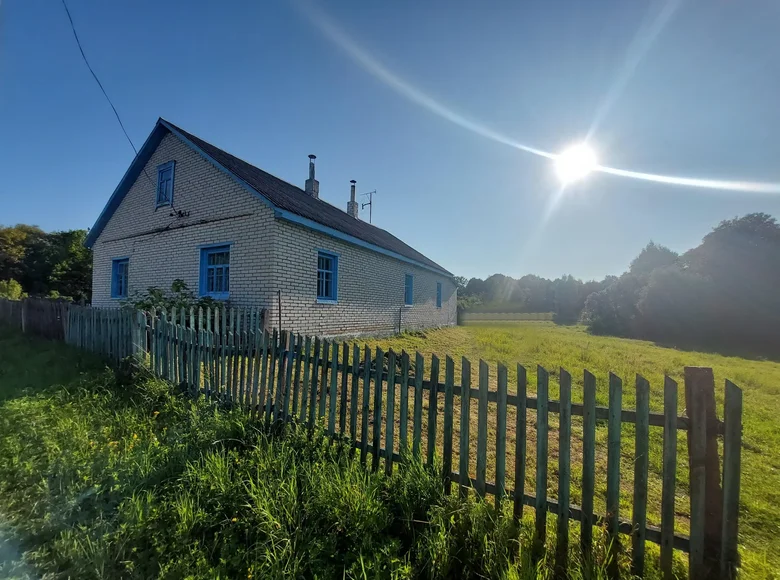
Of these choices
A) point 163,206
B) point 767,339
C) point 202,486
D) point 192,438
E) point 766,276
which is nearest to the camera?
point 202,486

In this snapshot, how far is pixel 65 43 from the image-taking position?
736 cm

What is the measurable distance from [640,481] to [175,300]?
10.8 meters

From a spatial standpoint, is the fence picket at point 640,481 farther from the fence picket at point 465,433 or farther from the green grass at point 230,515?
the fence picket at point 465,433

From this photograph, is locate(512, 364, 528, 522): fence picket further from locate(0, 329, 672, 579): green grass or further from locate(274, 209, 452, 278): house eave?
locate(274, 209, 452, 278): house eave

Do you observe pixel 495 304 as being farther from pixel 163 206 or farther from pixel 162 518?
pixel 162 518

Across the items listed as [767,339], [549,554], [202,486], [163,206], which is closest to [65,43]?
[163,206]

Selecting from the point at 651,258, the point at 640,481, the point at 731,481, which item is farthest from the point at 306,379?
the point at 651,258

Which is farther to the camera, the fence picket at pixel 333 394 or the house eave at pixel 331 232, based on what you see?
the house eave at pixel 331 232

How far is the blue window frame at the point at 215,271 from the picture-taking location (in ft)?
32.9

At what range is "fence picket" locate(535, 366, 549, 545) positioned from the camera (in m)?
2.46

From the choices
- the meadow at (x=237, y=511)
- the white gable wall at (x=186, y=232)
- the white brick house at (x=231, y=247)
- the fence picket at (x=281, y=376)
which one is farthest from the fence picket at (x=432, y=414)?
the white gable wall at (x=186, y=232)

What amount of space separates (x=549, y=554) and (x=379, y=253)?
12.2 meters

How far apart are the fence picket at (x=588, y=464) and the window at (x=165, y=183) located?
1303cm

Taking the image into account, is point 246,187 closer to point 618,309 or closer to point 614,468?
point 614,468
